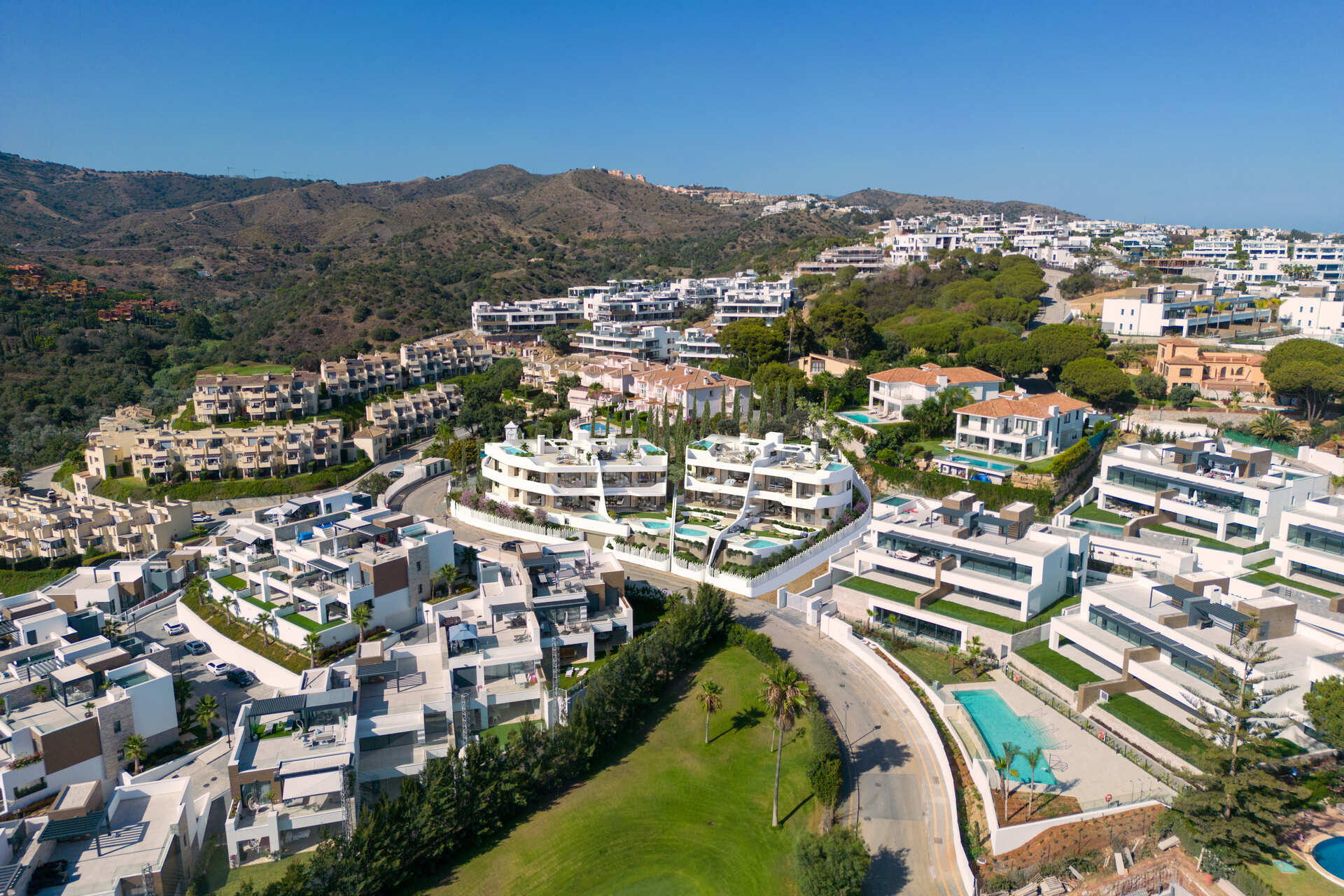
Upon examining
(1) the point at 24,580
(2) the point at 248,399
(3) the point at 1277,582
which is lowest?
(1) the point at 24,580

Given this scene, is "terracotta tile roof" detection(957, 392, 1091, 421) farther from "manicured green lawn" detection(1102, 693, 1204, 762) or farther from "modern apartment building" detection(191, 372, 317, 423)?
"modern apartment building" detection(191, 372, 317, 423)

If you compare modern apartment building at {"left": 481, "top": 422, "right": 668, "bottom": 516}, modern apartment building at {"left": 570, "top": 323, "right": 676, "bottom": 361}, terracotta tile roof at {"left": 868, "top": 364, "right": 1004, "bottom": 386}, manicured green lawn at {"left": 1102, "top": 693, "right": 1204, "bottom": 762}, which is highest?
modern apartment building at {"left": 570, "top": 323, "right": 676, "bottom": 361}

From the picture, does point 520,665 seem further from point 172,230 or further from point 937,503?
point 172,230

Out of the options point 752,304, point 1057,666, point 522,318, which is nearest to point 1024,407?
point 1057,666

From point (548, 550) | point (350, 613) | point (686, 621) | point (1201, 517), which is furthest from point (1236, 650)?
point (350, 613)

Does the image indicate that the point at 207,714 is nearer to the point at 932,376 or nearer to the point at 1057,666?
the point at 1057,666

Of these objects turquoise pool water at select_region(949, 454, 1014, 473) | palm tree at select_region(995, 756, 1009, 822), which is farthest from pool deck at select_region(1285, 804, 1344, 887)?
turquoise pool water at select_region(949, 454, 1014, 473)
